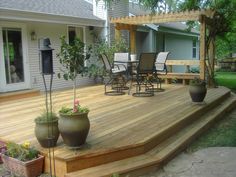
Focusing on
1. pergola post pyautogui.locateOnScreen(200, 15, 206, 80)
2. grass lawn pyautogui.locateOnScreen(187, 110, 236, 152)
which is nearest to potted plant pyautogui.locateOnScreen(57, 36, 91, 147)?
grass lawn pyautogui.locateOnScreen(187, 110, 236, 152)

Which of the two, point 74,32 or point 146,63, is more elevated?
point 74,32

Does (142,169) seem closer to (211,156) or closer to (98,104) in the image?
(211,156)

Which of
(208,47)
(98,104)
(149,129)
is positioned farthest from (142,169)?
(208,47)

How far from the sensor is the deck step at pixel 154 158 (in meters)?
3.56

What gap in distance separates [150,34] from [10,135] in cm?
1078

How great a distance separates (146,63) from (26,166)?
448 centimetres

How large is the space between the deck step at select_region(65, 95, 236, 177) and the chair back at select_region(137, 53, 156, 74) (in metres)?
2.06

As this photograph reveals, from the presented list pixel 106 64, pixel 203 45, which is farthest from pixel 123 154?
pixel 203 45

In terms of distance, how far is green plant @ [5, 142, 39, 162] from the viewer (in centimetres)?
362

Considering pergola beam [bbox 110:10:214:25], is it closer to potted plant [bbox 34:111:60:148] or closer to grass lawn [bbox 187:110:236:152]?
grass lawn [bbox 187:110:236:152]

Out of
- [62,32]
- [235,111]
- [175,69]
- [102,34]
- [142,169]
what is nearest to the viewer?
[142,169]

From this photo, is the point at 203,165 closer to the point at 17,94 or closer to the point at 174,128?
the point at 174,128

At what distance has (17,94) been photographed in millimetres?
7988

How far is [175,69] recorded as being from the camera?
17188mm
